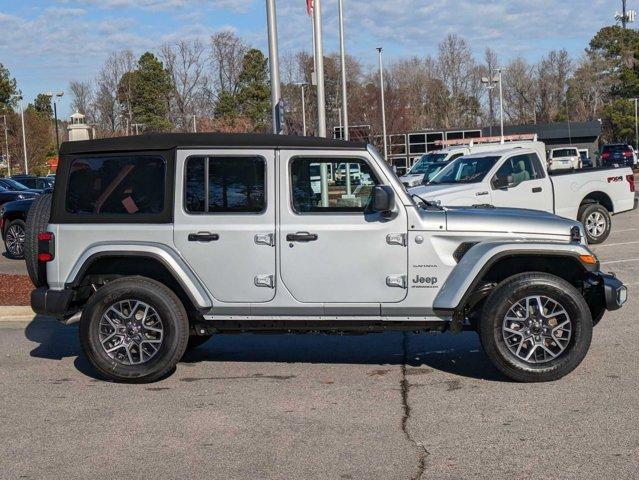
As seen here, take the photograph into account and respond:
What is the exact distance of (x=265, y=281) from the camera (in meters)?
7.21

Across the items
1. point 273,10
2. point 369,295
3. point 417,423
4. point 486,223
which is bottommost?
point 417,423

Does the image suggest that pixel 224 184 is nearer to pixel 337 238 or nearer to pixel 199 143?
pixel 199 143

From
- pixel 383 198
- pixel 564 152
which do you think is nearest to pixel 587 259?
pixel 383 198

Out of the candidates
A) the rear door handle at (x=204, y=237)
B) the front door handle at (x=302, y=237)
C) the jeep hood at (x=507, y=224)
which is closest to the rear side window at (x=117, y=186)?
the rear door handle at (x=204, y=237)

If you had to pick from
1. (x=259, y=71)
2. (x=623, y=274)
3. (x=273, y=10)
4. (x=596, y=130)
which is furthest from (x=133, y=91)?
(x=623, y=274)

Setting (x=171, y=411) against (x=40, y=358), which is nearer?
(x=171, y=411)

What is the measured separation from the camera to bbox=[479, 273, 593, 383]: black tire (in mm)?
6910

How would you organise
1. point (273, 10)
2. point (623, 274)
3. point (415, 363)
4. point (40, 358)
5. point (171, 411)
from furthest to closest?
point (273, 10) < point (623, 274) < point (40, 358) < point (415, 363) < point (171, 411)

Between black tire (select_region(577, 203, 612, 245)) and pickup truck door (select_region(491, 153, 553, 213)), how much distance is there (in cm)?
74

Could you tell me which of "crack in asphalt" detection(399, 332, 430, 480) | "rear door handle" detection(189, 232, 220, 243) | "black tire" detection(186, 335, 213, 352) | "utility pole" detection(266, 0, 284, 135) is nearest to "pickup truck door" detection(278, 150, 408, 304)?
"rear door handle" detection(189, 232, 220, 243)

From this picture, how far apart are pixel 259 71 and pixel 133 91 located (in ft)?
37.0

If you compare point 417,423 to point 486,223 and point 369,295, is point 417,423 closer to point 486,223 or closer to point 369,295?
point 369,295

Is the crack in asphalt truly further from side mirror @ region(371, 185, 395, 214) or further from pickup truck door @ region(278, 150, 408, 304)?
side mirror @ region(371, 185, 395, 214)

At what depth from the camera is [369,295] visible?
709 centimetres
